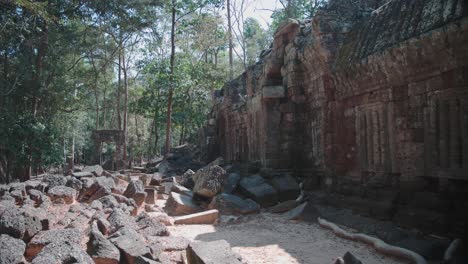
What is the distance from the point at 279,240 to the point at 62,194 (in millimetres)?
4711

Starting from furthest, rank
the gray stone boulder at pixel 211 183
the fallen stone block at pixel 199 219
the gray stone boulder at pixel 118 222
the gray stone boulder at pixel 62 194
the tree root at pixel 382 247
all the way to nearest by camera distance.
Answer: the gray stone boulder at pixel 211 183 < the gray stone boulder at pixel 62 194 < the fallen stone block at pixel 199 219 < the gray stone boulder at pixel 118 222 < the tree root at pixel 382 247

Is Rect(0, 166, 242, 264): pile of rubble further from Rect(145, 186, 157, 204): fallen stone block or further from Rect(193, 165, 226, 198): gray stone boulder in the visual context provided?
Rect(145, 186, 157, 204): fallen stone block

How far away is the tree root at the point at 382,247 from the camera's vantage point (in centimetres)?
456

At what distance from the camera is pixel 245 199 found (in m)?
9.05

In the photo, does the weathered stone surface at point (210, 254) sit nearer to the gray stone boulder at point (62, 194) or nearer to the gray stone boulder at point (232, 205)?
the gray stone boulder at point (232, 205)

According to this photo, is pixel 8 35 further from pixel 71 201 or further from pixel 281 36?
pixel 281 36

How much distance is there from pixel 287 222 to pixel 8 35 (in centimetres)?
1164

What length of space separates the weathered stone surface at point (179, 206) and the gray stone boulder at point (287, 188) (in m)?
1.85

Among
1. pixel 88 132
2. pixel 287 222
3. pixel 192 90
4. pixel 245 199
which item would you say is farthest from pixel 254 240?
pixel 88 132

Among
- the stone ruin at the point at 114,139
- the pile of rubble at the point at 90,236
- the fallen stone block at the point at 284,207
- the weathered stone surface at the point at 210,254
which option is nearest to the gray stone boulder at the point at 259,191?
the fallen stone block at the point at 284,207

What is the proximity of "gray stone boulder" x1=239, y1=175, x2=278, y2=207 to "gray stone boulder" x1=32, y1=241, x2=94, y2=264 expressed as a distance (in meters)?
5.34

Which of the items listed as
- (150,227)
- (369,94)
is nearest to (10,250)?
(150,227)

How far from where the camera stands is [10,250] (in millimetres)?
3936

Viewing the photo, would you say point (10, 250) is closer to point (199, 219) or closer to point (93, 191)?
point (199, 219)
